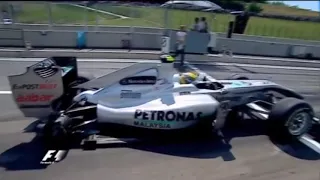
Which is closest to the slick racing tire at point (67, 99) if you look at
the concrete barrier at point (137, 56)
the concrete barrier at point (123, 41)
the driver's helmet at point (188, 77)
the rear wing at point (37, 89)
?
the rear wing at point (37, 89)

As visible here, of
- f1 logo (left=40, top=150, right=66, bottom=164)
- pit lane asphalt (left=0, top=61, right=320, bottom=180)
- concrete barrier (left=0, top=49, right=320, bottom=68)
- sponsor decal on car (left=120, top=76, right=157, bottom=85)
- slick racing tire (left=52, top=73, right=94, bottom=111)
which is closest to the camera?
pit lane asphalt (left=0, top=61, right=320, bottom=180)

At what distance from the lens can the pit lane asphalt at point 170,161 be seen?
4.36m

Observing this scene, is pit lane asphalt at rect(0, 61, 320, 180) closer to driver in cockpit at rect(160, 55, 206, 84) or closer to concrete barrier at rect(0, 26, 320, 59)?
driver in cockpit at rect(160, 55, 206, 84)

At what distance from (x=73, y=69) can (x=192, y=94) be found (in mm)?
2354

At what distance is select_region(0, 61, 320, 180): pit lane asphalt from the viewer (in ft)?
14.3

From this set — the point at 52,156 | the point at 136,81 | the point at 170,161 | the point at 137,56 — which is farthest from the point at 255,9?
the point at 52,156

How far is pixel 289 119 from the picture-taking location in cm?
529

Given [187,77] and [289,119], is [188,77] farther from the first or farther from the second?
[289,119]

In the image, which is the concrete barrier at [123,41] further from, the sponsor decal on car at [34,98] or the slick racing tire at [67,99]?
the sponsor decal on car at [34,98]

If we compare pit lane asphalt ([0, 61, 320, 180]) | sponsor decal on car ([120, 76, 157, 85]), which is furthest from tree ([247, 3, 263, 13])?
sponsor decal on car ([120, 76, 157, 85])

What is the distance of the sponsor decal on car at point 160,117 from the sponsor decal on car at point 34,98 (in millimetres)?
1479

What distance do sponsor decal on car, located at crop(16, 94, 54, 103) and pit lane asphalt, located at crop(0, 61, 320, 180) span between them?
2.24ft

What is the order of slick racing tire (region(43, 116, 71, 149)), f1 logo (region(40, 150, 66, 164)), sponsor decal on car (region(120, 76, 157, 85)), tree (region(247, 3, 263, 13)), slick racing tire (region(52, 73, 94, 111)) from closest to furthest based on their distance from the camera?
1. f1 logo (region(40, 150, 66, 164))
2. slick racing tire (region(43, 116, 71, 149))
3. sponsor decal on car (region(120, 76, 157, 85))
4. slick racing tire (region(52, 73, 94, 111))
5. tree (region(247, 3, 263, 13))

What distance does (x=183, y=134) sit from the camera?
5.52 metres
